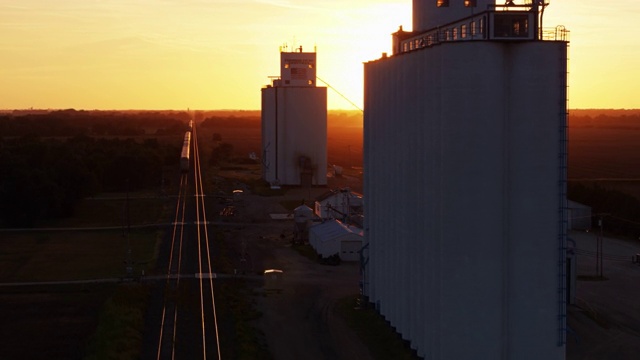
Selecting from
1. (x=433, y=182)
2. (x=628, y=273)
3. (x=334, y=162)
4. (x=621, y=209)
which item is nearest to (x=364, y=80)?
(x=433, y=182)

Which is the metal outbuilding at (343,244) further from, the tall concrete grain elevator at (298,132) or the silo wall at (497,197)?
the tall concrete grain elevator at (298,132)

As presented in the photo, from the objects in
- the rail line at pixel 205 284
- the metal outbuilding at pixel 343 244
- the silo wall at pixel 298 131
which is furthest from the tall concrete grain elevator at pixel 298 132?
the metal outbuilding at pixel 343 244

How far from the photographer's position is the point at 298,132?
69.9 meters

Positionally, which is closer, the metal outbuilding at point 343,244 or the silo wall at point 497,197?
the silo wall at point 497,197

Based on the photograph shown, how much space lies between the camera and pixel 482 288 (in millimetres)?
19906

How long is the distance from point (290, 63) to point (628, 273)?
136 feet

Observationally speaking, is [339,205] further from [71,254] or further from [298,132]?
[298,132]

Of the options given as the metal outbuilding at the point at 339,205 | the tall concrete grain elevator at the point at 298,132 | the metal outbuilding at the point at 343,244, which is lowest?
the metal outbuilding at the point at 343,244

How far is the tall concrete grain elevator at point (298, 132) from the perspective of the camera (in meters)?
69.8

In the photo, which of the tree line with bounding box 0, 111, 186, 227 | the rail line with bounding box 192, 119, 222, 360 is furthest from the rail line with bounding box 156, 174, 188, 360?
the tree line with bounding box 0, 111, 186, 227

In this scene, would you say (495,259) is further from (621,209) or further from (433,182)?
(621,209)

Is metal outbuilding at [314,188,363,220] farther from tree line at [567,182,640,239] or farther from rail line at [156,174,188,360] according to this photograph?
tree line at [567,182,640,239]

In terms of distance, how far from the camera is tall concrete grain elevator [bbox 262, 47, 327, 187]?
229 feet

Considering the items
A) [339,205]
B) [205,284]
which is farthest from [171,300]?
[339,205]
